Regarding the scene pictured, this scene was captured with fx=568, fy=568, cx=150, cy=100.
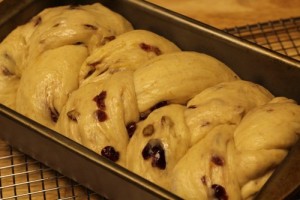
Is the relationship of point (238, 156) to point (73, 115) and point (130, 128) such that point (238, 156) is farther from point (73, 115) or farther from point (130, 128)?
point (73, 115)

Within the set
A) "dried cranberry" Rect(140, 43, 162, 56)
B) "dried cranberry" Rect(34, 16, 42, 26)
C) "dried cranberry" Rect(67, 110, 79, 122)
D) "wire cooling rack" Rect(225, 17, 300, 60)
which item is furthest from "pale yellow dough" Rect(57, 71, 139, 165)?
"wire cooling rack" Rect(225, 17, 300, 60)

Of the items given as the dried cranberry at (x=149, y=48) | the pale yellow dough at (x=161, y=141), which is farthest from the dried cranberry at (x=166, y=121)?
the dried cranberry at (x=149, y=48)

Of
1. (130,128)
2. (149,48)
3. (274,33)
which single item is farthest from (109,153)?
(274,33)

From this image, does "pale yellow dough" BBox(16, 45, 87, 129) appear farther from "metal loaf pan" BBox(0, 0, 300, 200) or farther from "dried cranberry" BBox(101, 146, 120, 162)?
"dried cranberry" BBox(101, 146, 120, 162)

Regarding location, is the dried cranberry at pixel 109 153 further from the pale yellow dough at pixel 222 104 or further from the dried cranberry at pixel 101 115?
the pale yellow dough at pixel 222 104

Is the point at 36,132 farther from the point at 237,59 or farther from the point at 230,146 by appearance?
the point at 237,59
